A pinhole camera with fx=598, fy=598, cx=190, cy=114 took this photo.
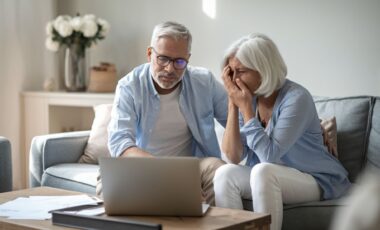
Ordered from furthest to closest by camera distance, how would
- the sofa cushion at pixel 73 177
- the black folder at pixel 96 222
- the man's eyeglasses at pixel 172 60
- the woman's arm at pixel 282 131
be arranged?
1. the sofa cushion at pixel 73 177
2. the man's eyeglasses at pixel 172 60
3. the woman's arm at pixel 282 131
4. the black folder at pixel 96 222

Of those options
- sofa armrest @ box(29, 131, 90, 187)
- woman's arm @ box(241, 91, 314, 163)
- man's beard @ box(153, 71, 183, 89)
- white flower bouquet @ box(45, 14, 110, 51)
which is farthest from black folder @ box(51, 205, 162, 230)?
white flower bouquet @ box(45, 14, 110, 51)

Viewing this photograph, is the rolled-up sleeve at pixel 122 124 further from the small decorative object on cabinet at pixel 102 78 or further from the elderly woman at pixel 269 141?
the small decorative object on cabinet at pixel 102 78

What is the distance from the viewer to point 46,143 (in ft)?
10.6

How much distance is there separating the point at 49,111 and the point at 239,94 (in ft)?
7.19

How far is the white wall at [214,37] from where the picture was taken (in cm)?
Result: 319

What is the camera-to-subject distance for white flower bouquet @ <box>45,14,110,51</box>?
4066 mm

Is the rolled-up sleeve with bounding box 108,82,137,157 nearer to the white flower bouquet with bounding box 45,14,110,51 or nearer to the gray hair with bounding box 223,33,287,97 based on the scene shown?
the gray hair with bounding box 223,33,287,97

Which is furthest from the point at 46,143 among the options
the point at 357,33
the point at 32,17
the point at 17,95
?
the point at 357,33

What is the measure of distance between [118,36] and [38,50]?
631mm

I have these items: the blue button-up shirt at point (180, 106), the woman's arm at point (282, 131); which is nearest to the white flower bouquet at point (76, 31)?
the blue button-up shirt at point (180, 106)

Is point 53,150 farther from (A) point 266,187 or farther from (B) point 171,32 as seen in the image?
(A) point 266,187

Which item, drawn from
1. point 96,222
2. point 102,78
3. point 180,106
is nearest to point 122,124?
point 180,106

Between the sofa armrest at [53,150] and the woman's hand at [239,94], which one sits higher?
the woman's hand at [239,94]

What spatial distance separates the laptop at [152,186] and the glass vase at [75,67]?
2566 millimetres
